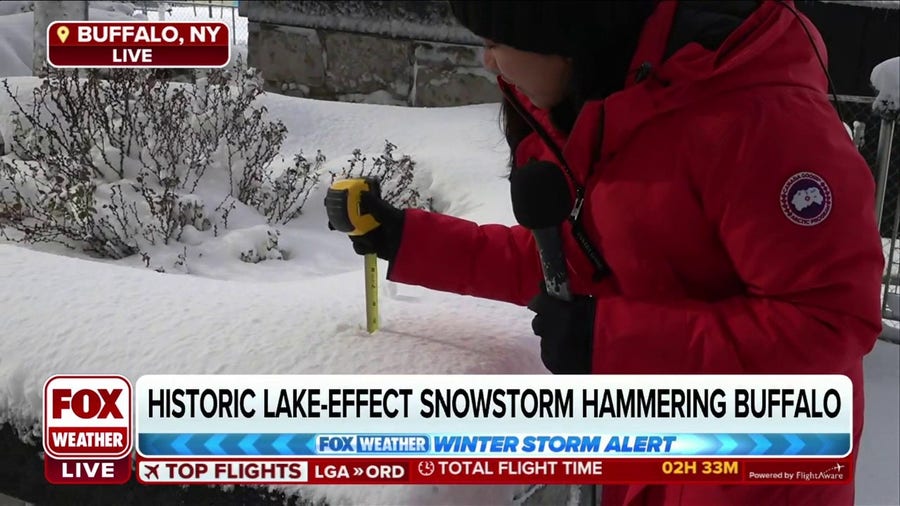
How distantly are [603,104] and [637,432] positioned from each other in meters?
0.38

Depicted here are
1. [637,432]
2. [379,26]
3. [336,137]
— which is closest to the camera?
[637,432]

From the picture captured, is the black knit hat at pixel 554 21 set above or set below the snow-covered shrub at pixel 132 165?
above

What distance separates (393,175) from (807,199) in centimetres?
214

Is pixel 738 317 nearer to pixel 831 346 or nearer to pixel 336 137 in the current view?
pixel 831 346

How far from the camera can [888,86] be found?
3461 millimetres

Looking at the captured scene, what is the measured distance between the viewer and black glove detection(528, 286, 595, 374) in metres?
0.91

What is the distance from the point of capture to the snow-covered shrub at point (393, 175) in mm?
2736

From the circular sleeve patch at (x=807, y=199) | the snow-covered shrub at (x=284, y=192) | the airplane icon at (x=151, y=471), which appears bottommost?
the snow-covered shrub at (x=284, y=192)

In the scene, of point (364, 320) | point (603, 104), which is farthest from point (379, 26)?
point (603, 104)

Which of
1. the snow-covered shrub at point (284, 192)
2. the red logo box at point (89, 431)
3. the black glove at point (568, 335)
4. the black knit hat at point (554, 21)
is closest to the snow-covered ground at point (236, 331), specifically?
the red logo box at point (89, 431)

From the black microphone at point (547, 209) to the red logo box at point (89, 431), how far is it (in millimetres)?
561

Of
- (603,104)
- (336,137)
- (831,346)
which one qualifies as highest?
(603,104)

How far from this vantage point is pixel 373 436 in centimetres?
94

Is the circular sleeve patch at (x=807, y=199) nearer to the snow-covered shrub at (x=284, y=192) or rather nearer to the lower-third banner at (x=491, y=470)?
the lower-third banner at (x=491, y=470)
